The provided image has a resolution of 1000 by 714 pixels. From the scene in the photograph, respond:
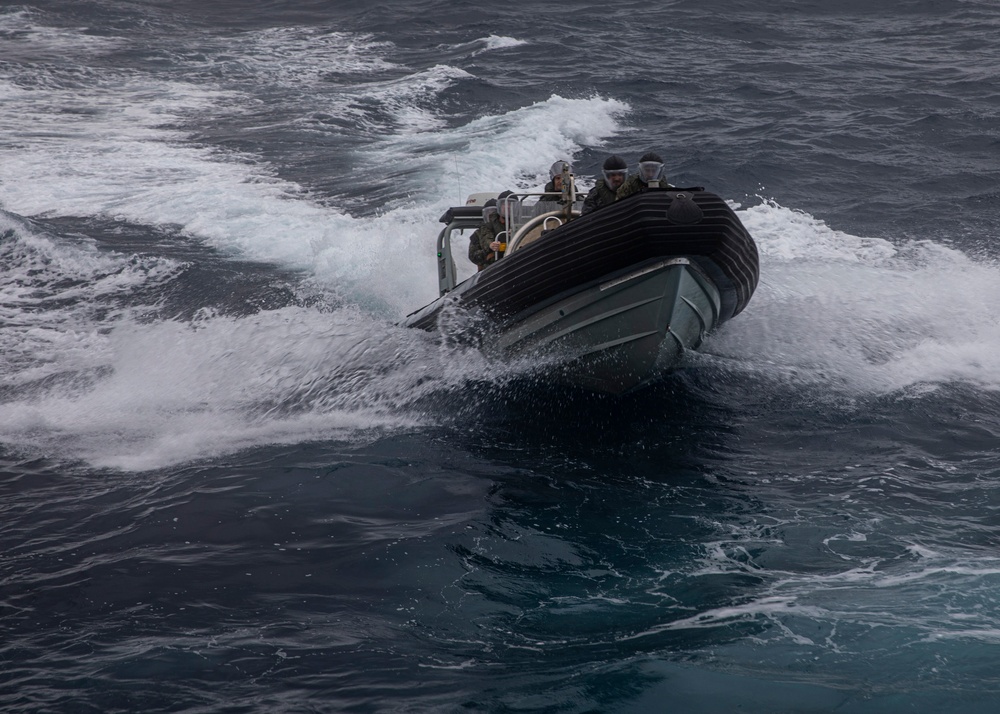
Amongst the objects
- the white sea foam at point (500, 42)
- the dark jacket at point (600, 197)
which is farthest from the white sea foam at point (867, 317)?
the white sea foam at point (500, 42)

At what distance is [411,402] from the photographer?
887 centimetres

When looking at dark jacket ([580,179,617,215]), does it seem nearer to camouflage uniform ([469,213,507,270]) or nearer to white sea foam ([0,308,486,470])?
camouflage uniform ([469,213,507,270])

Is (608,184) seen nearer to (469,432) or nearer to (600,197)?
(600,197)

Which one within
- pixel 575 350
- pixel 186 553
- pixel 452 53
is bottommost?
pixel 186 553

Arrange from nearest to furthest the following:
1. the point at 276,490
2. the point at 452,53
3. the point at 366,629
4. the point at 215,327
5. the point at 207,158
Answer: the point at 366,629 < the point at 276,490 < the point at 215,327 < the point at 207,158 < the point at 452,53

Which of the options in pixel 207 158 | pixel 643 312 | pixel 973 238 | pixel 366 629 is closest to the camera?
pixel 366 629

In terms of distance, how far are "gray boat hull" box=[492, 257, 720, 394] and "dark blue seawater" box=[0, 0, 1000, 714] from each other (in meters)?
0.42

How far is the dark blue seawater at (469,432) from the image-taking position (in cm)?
515

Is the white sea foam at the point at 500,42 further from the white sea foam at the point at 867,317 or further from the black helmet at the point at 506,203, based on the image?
the black helmet at the point at 506,203

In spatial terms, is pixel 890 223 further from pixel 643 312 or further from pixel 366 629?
pixel 366 629

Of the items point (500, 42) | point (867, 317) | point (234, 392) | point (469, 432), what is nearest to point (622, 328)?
point (469, 432)

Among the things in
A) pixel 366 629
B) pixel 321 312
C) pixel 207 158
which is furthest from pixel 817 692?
pixel 207 158

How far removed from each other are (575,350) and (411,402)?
156 cm

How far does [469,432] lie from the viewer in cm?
847
